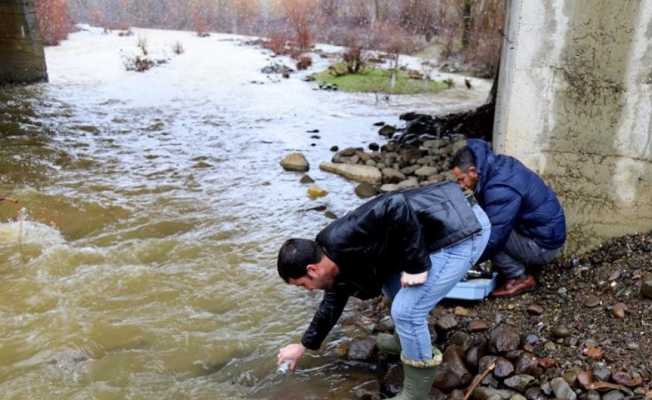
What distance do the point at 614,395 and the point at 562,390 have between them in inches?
10.0

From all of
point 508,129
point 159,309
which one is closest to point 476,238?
point 508,129

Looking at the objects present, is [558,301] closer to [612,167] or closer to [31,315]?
[612,167]

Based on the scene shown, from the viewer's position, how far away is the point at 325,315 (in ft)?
10.4

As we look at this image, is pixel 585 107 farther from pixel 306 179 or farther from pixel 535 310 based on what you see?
pixel 306 179

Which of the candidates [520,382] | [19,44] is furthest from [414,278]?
[19,44]

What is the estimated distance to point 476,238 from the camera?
3.01 meters

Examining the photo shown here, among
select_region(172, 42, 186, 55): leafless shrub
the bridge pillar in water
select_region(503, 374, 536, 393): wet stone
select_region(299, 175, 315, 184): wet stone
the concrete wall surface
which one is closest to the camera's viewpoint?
select_region(503, 374, 536, 393): wet stone

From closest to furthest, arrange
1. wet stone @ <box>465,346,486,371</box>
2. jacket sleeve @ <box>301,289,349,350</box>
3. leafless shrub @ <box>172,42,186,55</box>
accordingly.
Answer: jacket sleeve @ <box>301,289,349,350</box>
wet stone @ <box>465,346,486,371</box>
leafless shrub @ <box>172,42,186,55</box>

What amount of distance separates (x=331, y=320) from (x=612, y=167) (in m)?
2.48

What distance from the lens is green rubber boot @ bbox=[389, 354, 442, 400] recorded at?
3.11m

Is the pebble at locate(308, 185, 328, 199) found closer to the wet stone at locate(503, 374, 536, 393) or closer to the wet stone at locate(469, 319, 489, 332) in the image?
the wet stone at locate(469, 319, 489, 332)

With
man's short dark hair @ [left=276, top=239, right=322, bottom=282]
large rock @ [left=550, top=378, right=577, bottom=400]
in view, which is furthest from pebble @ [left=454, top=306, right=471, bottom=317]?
man's short dark hair @ [left=276, top=239, right=322, bottom=282]

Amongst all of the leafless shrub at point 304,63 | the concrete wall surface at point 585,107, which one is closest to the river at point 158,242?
the concrete wall surface at point 585,107

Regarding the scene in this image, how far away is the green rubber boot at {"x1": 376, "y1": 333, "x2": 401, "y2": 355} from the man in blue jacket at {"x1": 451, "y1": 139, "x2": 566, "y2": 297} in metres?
0.82
